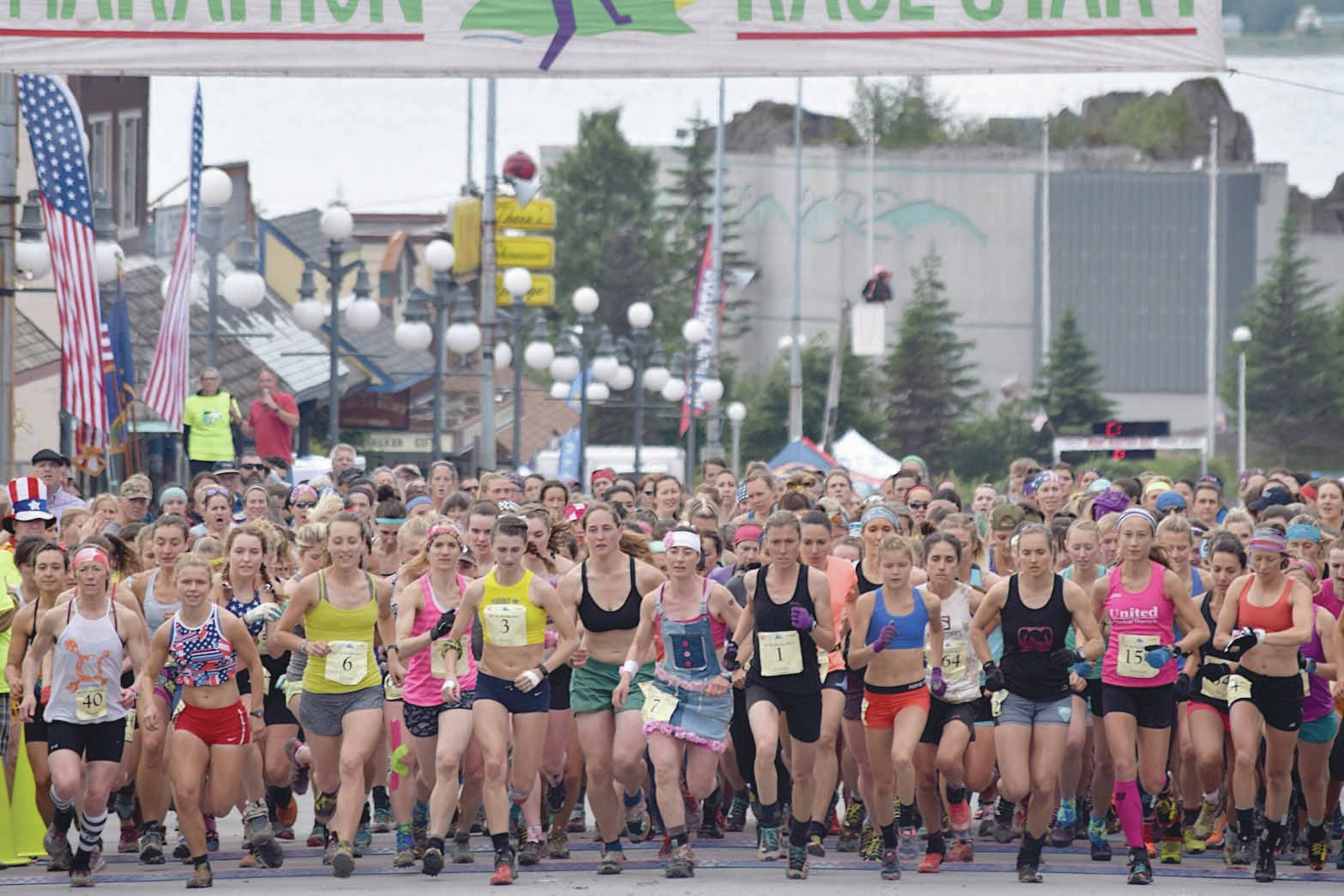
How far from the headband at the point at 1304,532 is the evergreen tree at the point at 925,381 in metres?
64.8

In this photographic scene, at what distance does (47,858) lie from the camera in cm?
1170

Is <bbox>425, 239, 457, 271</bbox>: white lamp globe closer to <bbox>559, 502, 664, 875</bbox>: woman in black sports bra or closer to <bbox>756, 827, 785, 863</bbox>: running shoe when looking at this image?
<bbox>559, 502, 664, 875</bbox>: woman in black sports bra

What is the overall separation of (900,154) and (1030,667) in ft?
249

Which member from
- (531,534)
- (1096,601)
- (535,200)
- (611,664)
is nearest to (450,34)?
(531,534)

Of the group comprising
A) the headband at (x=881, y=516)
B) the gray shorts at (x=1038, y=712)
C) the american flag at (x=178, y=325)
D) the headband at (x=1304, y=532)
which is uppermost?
the american flag at (x=178, y=325)

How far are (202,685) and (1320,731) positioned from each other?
590 centimetres

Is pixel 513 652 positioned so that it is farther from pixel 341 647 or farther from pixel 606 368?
pixel 606 368

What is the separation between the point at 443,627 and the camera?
11.2 m

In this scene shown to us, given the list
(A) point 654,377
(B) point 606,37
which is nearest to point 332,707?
(B) point 606,37

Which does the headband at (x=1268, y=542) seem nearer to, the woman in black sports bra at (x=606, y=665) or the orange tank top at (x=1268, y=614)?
the orange tank top at (x=1268, y=614)

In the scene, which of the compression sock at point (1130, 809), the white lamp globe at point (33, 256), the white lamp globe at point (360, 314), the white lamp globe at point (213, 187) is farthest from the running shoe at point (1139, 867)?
the white lamp globe at point (360, 314)

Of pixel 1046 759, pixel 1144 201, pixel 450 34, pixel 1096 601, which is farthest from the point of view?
pixel 1144 201

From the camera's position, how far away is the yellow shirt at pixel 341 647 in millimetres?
11133

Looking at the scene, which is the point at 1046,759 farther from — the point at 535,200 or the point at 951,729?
the point at 535,200
